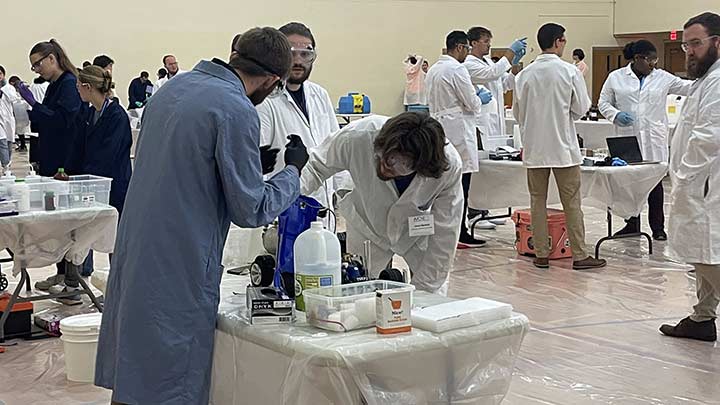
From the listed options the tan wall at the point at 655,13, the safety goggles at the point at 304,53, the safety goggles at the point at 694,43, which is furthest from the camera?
the tan wall at the point at 655,13

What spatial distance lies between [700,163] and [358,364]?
240cm

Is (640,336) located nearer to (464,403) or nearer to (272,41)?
(464,403)

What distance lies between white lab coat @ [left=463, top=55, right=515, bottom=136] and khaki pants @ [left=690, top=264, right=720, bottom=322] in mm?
3041

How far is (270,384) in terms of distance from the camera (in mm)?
2201

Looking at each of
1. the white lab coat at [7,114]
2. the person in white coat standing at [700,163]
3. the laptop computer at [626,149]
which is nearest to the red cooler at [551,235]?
the laptop computer at [626,149]

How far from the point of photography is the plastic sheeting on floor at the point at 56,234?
4.20 metres

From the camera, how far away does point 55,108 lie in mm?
5160

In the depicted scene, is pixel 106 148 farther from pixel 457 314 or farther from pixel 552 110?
pixel 457 314

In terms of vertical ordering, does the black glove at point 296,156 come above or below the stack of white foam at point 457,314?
above

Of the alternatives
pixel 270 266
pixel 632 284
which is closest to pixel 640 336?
pixel 632 284

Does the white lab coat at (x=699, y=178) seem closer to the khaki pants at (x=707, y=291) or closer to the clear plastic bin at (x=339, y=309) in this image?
the khaki pants at (x=707, y=291)

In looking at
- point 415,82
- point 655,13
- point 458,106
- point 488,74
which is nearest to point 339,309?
point 458,106

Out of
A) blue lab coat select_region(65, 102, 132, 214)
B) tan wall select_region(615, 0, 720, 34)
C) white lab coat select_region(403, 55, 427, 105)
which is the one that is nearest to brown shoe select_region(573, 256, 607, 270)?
blue lab coat select_region(65, 102, 132, 214)

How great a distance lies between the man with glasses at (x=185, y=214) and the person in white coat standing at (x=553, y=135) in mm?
3677
